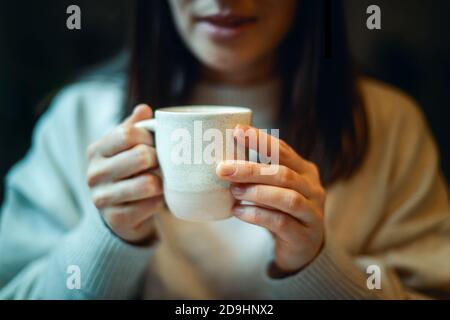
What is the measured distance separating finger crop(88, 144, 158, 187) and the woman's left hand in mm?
92

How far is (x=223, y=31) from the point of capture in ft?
1.99

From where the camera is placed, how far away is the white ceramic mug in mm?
449

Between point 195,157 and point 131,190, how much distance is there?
0.10 metres

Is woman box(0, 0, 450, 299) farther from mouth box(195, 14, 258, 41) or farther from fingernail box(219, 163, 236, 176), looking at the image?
fingernail box(219, 163, 236, 176)

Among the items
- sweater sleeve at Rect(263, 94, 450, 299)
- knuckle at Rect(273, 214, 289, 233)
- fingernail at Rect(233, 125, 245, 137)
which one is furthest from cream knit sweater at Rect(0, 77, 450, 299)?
fingernail at Rect(233, 125, 245, 137)

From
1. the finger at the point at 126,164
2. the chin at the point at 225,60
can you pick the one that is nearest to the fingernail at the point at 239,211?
the finger at the point at 126,164

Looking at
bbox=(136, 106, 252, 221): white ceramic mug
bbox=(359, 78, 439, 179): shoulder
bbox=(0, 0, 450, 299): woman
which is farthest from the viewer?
bbox=(359, 78, 439, 179): shoulder

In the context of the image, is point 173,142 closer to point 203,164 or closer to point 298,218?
point 203,164

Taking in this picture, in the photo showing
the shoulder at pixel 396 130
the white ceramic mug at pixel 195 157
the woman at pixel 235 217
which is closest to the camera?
the white ceramic mug at pixel 195 157

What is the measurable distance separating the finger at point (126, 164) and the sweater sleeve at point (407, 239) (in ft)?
0.77

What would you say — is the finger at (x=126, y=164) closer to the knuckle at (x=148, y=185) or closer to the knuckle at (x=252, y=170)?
the knuckle at (x=148, y=185)

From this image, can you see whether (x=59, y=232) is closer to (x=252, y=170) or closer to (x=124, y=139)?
(x=124, y=139)

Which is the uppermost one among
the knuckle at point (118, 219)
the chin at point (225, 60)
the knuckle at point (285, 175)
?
the chin at point (225, 60)

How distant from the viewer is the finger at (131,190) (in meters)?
0.51
